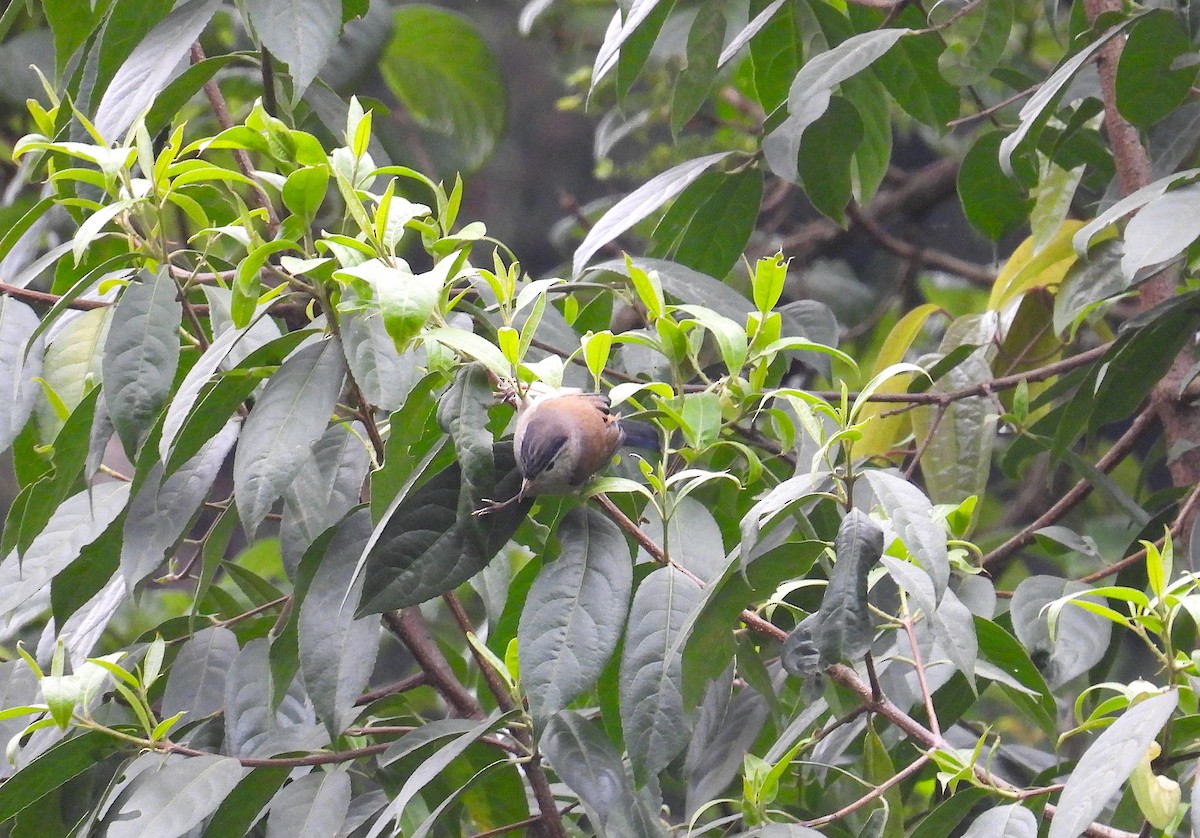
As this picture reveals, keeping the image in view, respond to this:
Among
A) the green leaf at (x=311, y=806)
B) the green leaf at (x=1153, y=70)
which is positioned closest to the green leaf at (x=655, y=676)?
the green leaf at (x=311, y=806)

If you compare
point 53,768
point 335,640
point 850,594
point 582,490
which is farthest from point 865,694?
point 53,768

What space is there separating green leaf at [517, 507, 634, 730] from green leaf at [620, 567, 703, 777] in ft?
0.07

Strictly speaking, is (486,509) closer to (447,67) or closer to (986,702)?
(447,67)

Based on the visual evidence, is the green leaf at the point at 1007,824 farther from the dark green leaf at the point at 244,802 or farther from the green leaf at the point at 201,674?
the green leaf at the point at 201,674

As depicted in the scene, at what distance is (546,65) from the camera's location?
12.5 feet

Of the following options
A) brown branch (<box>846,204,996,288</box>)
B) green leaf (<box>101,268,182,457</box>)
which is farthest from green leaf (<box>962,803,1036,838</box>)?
brown branch (<box>846,204,996,288</box>)

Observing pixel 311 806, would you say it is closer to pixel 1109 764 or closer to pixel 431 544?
pixel 431 544

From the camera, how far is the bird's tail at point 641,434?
0.91 m

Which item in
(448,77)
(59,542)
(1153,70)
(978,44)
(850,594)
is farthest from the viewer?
(448,77)

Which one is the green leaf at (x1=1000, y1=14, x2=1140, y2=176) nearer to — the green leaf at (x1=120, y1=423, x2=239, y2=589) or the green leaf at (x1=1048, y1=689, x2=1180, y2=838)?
the green leaf at (x1=1048, y1=689, x2=1180, y2=838)

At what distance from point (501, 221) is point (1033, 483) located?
2.10m

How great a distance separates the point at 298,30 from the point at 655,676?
556 millimetres

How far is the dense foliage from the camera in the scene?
2.39 ft

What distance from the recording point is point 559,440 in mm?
742
